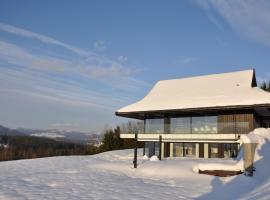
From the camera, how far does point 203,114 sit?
2870 centimetres

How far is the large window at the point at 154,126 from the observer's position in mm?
29531

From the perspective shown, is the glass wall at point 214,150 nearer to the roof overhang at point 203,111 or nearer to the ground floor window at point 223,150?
the ground floor window at point 223,150

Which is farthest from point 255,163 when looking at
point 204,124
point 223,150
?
point 204,124

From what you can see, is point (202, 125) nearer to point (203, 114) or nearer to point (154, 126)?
point (203, 114)

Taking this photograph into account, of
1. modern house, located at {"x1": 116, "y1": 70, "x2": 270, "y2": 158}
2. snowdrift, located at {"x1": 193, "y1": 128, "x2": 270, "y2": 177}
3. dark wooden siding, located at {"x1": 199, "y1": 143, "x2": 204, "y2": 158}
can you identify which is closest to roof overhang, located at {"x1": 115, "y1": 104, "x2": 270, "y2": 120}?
modern house, located at {"x1": 116, "y1": 70, "x2": 270, "y2": 158}

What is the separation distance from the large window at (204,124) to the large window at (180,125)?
52 cm

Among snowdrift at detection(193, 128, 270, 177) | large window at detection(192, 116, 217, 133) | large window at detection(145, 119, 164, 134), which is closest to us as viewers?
snowdrift at detection(193, 128, 270, 177)

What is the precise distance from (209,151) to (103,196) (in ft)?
55.6

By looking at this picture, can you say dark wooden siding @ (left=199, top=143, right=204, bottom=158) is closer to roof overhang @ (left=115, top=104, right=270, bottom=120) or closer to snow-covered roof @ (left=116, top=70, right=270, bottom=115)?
roof overhang @ (left=115, top=104, right=270, bottom=120)

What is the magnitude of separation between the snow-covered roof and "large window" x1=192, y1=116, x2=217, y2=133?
177 cm

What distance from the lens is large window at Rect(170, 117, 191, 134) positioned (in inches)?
1107

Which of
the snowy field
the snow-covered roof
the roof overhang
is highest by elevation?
the snow-covered roof

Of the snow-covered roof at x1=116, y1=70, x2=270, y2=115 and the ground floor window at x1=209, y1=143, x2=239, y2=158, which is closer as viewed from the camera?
the snow-covered roof at x1=116, y1=70, x2=270, y2=115

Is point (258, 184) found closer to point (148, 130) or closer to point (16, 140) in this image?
point (148, 130)
